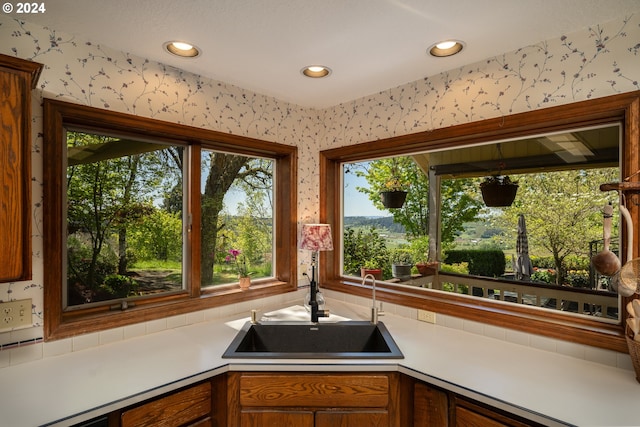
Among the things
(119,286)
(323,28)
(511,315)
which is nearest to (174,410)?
(119,286)

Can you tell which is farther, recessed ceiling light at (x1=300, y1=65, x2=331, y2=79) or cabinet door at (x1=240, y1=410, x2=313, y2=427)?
recessed ceiling light at (x1=300, y1=65, x2=331, y2=79)

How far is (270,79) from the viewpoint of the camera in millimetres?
2195

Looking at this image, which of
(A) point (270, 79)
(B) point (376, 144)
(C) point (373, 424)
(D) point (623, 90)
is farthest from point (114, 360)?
(D) point (623, 90)

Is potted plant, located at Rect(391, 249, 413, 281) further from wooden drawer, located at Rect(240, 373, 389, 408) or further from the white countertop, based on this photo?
wooden drawer, located at Rect(240, 373, 389, 408)

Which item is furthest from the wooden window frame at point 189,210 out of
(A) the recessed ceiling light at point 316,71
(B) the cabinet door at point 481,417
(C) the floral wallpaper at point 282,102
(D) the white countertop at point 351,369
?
(B) the cabinet door at point 481,417

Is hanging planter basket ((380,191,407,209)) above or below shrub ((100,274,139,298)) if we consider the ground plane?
above

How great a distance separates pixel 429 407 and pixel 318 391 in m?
0.49

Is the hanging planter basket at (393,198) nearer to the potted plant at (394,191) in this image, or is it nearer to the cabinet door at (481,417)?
the potted plant at (394,191)

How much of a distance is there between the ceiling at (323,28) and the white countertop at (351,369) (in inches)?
59.9

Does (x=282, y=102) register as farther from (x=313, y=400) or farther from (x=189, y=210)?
(x=313, y=400)

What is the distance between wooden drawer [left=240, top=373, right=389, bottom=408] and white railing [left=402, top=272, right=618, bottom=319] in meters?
0.98

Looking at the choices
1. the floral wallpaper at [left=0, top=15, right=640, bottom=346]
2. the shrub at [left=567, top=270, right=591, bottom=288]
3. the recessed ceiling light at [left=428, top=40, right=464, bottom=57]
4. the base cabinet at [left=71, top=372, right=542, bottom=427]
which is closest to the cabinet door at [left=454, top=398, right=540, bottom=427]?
the base cabinet at [left=71, top=372, right=542, bottom=427]

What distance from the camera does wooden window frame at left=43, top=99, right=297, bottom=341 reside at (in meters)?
1.59

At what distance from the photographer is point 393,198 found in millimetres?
2564
